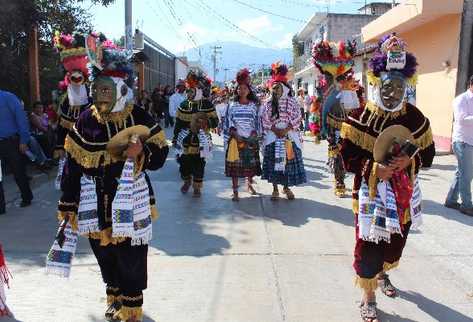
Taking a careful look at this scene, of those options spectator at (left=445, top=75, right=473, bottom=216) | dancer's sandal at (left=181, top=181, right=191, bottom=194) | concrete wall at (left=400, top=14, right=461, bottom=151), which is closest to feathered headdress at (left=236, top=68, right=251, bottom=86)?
dancer's sandal at (left=181, top=181, right=191, bottom=194)

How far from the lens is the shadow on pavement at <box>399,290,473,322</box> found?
3996 millimetres

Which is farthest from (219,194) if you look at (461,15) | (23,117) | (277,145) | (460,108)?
(461,15)

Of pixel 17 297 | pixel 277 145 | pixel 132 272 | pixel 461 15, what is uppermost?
pixel 461 15

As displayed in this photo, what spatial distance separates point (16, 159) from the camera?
24.8 feet

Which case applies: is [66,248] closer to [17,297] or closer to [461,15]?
[17,297]

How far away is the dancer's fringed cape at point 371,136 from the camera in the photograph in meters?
3.88

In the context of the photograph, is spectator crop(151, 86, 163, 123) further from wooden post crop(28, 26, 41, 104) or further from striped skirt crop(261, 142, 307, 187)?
striped skirt crop(261, 142, 307, 187)

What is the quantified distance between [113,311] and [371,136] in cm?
227

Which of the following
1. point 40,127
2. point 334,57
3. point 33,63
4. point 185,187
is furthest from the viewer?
point 33,63

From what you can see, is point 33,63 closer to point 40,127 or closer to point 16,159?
point 40,127

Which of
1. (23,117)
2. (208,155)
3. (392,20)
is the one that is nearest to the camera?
(23,117)

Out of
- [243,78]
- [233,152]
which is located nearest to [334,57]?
[243,78]

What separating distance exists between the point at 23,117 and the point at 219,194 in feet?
10.3

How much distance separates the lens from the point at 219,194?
28.3 ft
